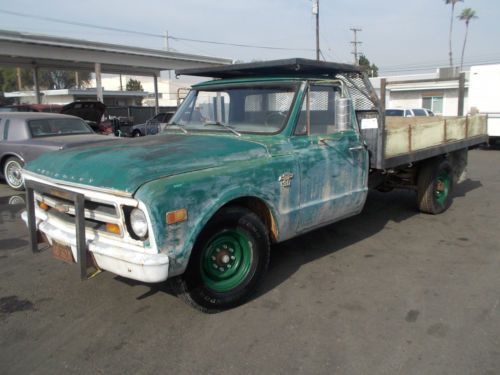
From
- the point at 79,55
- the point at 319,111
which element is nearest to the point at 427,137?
the point at 319,111

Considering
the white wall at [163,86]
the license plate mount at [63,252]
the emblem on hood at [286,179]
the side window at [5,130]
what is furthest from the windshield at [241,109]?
the white wall at [163,86]

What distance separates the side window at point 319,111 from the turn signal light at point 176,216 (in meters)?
1.59

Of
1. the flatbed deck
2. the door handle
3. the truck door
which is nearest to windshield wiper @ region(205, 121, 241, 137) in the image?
the truck door

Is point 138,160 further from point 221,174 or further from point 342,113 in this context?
point 342,113

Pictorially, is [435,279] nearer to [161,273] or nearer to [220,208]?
[220,208]

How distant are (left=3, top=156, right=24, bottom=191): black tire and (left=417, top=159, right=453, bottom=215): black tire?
7.95 m

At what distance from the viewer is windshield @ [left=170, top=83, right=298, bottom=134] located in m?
4.33

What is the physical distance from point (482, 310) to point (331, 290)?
4.18 feet

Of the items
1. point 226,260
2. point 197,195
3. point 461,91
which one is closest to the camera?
point 197,195

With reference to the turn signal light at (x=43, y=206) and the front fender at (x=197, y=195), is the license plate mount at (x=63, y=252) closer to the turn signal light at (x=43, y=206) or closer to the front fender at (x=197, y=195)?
the turn signal light at (x=43, y=206)

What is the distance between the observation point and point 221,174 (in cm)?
348

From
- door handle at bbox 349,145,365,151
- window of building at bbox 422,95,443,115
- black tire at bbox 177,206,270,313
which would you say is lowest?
black tire at bbox 177,206,270,313

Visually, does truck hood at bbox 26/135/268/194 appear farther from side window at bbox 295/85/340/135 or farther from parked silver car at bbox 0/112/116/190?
parked silver car at bbox 0/112/116/190

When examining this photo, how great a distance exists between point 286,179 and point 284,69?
1.32 metres
